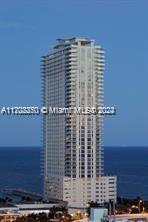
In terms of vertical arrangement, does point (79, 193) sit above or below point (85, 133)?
below

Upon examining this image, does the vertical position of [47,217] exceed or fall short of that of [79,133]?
it falls short

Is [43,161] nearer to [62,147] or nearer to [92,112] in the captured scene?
[62,147]

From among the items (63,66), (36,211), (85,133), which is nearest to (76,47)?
(63,66)

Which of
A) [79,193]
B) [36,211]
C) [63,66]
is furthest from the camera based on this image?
[63,66]

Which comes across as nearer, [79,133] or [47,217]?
[47,217]

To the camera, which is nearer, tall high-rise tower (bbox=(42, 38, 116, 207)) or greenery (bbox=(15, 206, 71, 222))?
greenery (bbox=(15, 206, 71, 222))

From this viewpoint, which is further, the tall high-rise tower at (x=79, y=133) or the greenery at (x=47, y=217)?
the tall high-rise tower at (x=79, y=133)

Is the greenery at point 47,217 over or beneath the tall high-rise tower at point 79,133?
beneath

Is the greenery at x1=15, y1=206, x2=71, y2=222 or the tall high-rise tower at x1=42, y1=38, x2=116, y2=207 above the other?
the tall high-rise tower at x1=42, y1=38, x2=116, y2=207
